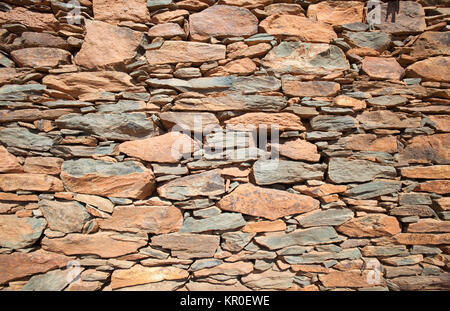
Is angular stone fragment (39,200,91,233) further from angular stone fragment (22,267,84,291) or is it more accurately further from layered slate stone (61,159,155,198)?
angular stone fragment (22,267,84,291)

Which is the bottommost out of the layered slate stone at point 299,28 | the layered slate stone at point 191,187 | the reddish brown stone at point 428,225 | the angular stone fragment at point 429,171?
the reddish brown stone at point 428,225

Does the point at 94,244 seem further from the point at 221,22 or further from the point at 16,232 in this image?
the point at 221,22

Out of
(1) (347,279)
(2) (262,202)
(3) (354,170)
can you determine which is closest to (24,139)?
(2) (262,202)

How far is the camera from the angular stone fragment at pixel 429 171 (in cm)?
175

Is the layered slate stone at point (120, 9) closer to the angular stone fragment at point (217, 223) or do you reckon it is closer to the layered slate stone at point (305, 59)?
the layered slate stone at point (305, 59)

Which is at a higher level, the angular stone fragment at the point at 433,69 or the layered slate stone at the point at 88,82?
the angular stone fragment at the point at 433,69

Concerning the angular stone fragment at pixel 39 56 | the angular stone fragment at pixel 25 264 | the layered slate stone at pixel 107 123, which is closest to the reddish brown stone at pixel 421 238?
the layered slate stone at pixel 107 123

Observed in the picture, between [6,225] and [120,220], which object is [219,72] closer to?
[120,220]

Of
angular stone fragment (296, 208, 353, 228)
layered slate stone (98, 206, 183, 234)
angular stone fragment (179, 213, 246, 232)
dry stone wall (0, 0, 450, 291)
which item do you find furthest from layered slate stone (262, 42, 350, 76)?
layered slate stone (98, 206, 183, 234)

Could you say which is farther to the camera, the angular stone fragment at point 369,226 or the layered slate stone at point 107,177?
the angular stone fragment at point 369,226

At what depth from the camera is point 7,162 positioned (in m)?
1.64

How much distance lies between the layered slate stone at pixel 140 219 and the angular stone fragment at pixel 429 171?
2.13 metres

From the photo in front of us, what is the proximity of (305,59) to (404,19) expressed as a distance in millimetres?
974

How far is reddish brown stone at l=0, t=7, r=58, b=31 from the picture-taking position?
5.33 feet
